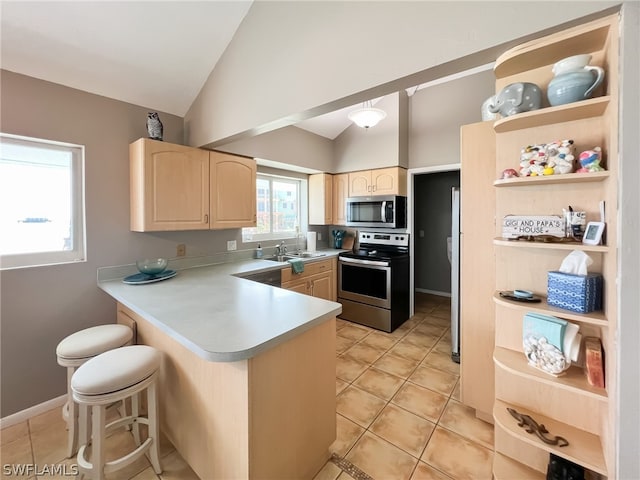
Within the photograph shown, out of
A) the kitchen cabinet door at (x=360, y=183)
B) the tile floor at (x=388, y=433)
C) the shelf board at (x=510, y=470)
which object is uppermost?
the kitchen cabinet door at (x=360, y=183)

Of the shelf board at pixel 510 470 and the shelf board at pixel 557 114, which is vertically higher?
the shelf board at pixel 557 114

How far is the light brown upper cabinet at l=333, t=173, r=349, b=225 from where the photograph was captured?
406 centimetres

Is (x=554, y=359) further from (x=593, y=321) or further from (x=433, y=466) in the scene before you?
(x=433, y=466)

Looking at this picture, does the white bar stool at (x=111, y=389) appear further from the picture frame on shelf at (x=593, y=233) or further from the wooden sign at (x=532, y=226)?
the picture frame on shelf at (x=593, y=233)

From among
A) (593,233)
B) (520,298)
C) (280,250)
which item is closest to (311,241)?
(280,250)

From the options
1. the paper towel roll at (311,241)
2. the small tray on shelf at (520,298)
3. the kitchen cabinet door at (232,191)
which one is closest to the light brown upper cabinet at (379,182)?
the paper towel roll at (311,241)

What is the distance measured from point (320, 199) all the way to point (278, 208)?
2.22 feet

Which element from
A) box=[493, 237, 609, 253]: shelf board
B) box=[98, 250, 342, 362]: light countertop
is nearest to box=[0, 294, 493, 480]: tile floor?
box=[98, 250, 342, 362]: light countertop

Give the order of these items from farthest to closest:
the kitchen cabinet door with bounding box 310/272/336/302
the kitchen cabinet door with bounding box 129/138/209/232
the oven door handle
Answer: the kitchen cabinet door with bounding box 310/272/336/302 → the oven door handle → the kitchen cabinet door with bounding box 129/138/209/232

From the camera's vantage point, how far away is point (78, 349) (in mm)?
1522

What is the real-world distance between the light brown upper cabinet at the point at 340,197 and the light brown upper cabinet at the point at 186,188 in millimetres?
1611

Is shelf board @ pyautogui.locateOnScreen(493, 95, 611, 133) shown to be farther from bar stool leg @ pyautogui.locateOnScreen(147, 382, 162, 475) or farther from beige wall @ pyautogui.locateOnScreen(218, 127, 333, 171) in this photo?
beige wall @ pyautogui.locateOnScreen(218, 127, 333, 171)

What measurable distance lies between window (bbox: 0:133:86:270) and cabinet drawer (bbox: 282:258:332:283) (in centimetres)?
181

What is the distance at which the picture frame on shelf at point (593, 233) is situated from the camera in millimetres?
1021
